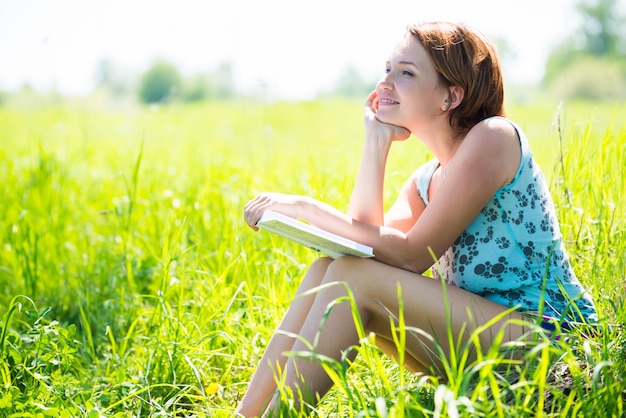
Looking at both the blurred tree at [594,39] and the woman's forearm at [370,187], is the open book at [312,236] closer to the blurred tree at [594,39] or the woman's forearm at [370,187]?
the woman's forearm at [370,187]

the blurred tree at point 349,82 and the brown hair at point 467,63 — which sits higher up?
the brown hair at point 467,63

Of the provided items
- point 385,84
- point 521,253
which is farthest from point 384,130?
point 521,253

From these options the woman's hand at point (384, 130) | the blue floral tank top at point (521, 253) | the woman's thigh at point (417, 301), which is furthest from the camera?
the woman's hand at point (384, 130)

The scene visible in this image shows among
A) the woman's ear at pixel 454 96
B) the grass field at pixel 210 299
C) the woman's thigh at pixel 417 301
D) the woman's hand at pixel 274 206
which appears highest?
the woman's ear at pixel 454 96

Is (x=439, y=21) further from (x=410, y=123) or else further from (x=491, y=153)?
(x=491, y=153)

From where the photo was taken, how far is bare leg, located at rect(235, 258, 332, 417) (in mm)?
2201

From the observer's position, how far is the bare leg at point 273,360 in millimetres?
2201

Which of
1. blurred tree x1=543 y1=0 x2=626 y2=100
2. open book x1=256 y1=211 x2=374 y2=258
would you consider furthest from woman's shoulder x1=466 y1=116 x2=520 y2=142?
blurred tree x1=543 y1=0 x2=626 y2=100

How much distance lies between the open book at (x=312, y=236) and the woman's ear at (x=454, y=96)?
0.56m

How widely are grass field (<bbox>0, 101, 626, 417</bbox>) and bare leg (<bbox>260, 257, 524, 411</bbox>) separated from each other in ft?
0.31

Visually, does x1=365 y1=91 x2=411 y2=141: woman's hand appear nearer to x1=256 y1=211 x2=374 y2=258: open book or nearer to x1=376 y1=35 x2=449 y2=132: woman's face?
x1=376 y1=35 x2=449 y2=132: woman's face

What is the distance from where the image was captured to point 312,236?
78.1 inches

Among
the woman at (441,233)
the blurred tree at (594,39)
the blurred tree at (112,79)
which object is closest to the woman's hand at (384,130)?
the woman at (441,233)

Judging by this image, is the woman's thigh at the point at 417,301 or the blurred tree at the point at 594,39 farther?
the blurred tree at the point at 594,39
